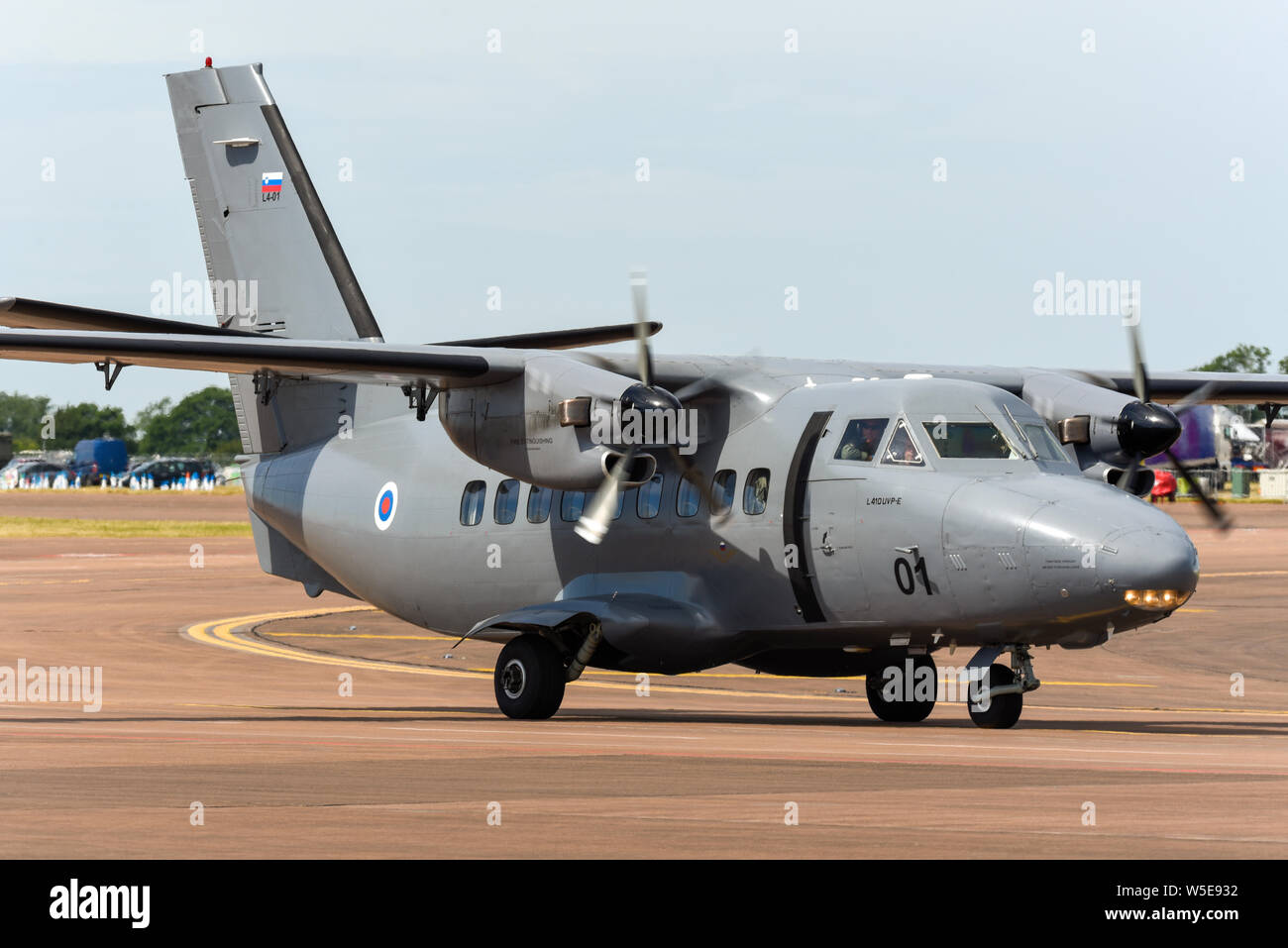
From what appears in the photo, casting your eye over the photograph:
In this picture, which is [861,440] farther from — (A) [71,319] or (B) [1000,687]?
(A) [71,319]

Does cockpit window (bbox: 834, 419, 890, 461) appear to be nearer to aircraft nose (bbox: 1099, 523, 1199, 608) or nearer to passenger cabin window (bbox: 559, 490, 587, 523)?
aircraft nose (bbox: 1099, 523, 1199, 608)

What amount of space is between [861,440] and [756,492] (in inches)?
58.0

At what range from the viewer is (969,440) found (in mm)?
18172

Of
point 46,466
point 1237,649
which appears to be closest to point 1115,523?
point 1237,649

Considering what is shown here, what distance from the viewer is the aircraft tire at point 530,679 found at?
20016 millimetres

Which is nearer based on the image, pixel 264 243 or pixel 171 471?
pixel 264 243

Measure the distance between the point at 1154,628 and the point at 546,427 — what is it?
18.4 meters

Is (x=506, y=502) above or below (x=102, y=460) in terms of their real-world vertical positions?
below

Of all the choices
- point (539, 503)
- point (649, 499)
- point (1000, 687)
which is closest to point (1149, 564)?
point (1000, 687)

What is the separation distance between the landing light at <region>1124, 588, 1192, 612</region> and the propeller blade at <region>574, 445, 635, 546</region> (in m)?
5.40

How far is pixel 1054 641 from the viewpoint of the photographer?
17781 millimetres

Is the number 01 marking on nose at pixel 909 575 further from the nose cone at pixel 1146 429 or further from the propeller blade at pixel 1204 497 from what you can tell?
the propeller blade at pixel 1204 497

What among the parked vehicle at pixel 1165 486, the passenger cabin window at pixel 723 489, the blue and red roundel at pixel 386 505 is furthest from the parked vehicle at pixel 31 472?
the passenger cabin window at pixel 723 489

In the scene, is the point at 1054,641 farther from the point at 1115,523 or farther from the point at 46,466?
the point at 46,466
